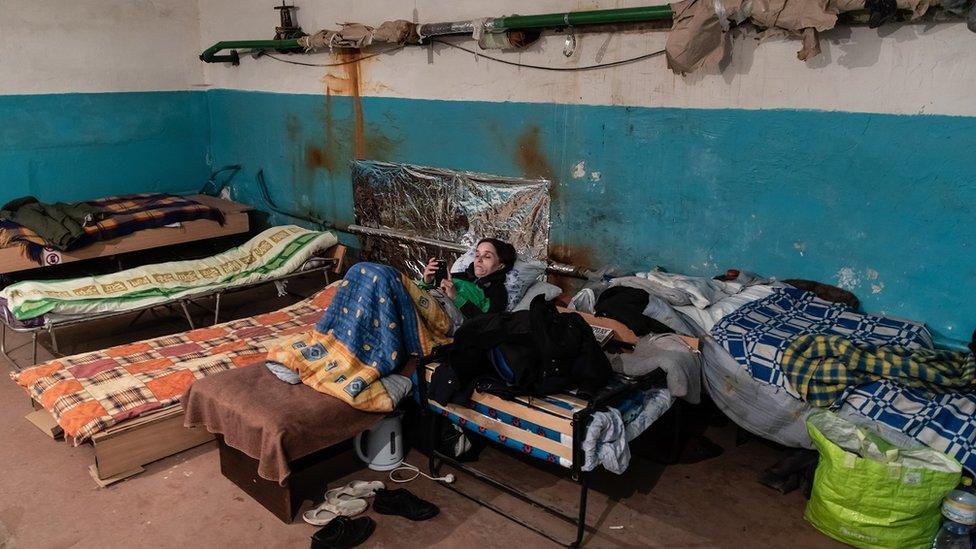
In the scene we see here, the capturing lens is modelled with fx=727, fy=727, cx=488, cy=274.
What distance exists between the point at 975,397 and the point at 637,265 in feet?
6.10

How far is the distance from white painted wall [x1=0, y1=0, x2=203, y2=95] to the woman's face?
4394 mm

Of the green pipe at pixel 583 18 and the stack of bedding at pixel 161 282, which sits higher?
the green pipe at pixel 583 18

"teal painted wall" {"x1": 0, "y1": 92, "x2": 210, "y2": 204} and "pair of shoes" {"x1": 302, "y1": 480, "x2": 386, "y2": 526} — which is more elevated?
"teal painted wall" {"x1": 0, "y1": 92, "x2": 210, "y2": 204}

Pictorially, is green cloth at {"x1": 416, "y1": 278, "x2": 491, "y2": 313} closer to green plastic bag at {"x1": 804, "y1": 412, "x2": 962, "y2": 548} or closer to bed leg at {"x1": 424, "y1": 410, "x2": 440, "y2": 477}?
bed leg at {"x1": 424, "y1": 410, "x2": 440, "y2": 477}

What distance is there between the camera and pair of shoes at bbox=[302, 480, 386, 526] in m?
3.07

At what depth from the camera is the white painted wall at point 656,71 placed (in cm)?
317

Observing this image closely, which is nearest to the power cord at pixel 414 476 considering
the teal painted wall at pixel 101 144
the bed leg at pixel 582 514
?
the bed leg at pixel 582 514

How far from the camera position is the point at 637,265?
4348mm

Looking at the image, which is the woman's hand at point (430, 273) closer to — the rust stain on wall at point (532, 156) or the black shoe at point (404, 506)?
the rust stain on wall at point (532, 156)

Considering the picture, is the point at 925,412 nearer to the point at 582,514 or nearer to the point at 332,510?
the point at 582,514

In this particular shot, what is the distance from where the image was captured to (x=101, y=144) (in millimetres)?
6578

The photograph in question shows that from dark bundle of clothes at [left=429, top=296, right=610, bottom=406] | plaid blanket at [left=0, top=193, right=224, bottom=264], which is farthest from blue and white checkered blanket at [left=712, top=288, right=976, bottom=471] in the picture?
plaid blanket at [left=0, top=193, right=224, bottom=264]

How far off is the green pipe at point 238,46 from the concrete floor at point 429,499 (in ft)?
11.4

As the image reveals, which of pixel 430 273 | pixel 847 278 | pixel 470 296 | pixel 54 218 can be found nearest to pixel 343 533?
pixel 470 296
